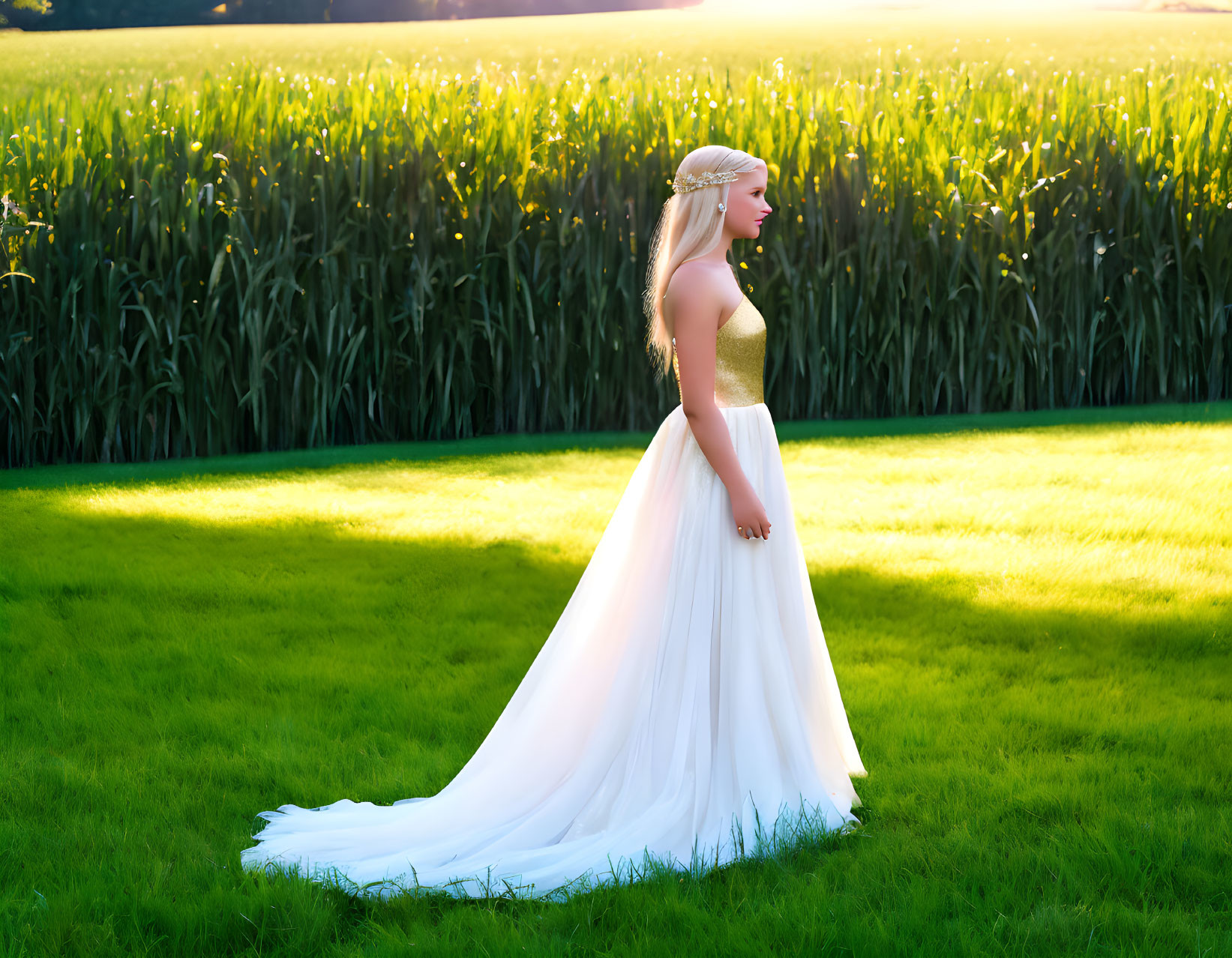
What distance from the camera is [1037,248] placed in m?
9.97

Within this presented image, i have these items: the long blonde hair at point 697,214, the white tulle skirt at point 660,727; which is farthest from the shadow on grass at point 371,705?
the long blonde hair at point 697,214

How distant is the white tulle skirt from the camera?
9.31 ft

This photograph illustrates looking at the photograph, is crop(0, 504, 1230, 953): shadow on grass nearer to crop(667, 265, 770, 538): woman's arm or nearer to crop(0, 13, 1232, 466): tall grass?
crop(667, 265, 770, 538): woman's arm

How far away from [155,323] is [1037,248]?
704 centimetres

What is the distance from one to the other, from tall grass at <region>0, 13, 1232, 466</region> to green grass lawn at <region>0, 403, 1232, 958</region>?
42.1 inches

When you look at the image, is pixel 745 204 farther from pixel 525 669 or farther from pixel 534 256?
pixel 534 256

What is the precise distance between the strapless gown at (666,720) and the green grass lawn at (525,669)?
0.16 m

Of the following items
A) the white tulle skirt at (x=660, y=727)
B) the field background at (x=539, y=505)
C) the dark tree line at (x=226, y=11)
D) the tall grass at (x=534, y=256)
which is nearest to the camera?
the field background at (x=539, y=505)

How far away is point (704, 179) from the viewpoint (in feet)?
9.65

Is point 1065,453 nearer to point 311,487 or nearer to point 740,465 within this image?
point 311,487

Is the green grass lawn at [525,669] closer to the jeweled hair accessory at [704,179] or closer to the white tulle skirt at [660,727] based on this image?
the white tulle skirt at [660,727]

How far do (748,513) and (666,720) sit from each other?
555 mm

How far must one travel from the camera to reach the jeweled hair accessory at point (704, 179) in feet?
9.61

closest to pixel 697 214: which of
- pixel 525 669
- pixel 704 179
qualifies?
pixel 704 179
